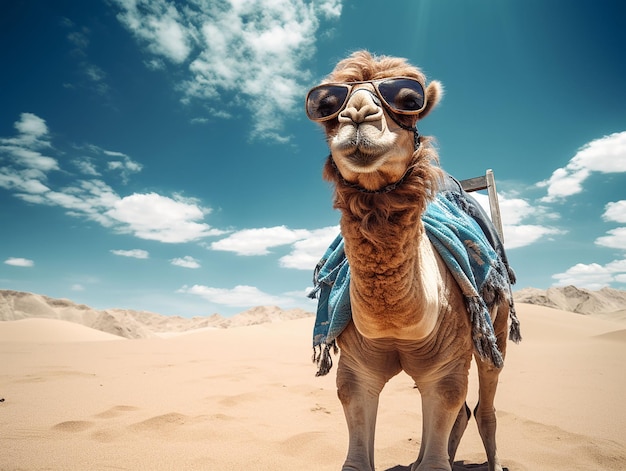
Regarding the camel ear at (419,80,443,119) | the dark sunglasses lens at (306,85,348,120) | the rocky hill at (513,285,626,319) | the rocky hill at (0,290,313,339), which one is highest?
the rocky hill at (513,285,626,319)

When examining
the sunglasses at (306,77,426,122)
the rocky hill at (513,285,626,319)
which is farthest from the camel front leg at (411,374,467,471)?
the rocky hill at (513,285,626,319)

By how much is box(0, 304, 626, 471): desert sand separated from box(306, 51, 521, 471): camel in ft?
5.06

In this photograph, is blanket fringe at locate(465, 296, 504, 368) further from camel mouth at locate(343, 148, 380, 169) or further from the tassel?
camel mouth at locate(343, 148, 380, 169)

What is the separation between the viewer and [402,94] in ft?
6.34

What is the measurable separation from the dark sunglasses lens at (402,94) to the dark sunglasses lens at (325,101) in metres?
0.18

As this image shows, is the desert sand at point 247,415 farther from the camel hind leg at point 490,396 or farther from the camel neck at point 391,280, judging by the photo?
the camel neck at point 391,280

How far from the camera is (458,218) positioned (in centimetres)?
320

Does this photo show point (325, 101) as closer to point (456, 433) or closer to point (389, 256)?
point (389, 256)

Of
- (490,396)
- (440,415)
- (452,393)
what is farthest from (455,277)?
(490,396)

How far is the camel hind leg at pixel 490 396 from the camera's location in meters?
3.46

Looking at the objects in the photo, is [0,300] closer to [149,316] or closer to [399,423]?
[149,316]

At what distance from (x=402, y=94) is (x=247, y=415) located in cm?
436

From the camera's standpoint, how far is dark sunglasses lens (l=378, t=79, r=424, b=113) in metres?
1.92

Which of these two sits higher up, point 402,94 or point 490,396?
point 402,94
